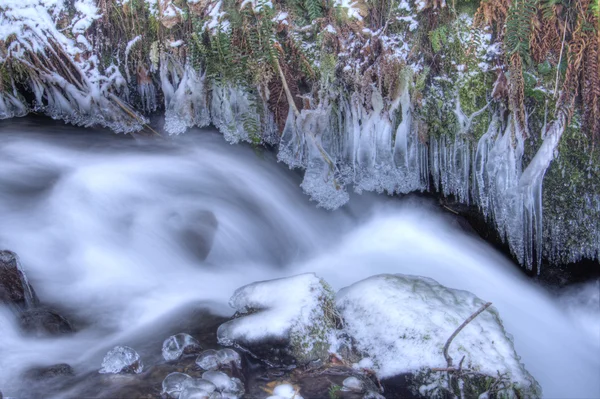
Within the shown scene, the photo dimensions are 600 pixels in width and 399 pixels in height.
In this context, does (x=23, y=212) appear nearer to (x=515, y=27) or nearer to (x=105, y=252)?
(x=105, y=252)

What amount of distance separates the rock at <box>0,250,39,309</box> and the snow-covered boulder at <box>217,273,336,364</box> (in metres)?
1.28

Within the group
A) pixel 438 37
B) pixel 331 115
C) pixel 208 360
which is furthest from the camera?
pixel 331 115

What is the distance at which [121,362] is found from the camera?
2.57 m

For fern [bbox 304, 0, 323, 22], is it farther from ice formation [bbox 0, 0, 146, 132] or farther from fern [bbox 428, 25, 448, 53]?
ice formation [bbox 0, 0, 146, 132]

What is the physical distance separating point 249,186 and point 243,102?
739mm

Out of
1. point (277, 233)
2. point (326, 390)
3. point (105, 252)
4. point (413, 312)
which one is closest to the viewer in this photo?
point (326, 390)

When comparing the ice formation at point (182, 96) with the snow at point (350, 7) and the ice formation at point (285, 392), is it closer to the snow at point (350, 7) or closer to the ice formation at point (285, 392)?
the snow at point (350, 7)

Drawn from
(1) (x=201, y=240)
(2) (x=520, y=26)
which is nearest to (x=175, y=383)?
(1) (x=201, y=240)

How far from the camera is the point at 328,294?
9.77 feet

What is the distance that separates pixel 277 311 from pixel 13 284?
167 centimetres

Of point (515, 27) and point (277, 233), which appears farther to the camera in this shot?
point (277, 233)

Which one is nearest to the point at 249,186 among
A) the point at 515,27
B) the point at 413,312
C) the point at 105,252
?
the point at 105,252

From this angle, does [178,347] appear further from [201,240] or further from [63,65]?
[63,65]

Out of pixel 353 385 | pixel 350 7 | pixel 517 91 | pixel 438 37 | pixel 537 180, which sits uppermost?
A: pixel 350 7
